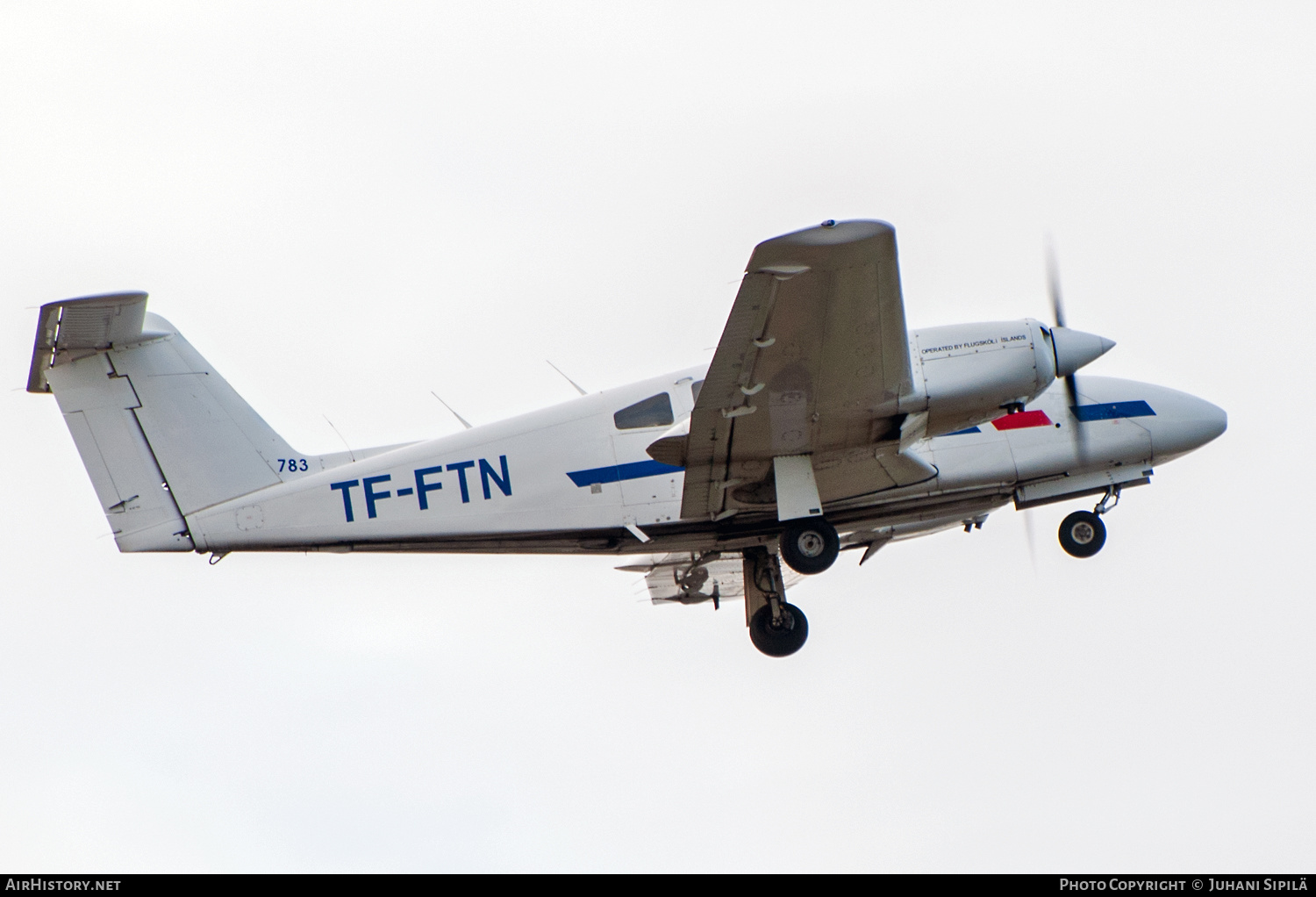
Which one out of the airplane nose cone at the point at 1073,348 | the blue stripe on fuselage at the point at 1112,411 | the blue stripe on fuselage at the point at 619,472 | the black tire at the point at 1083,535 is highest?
the airplane nose cone at the point at 1073,348

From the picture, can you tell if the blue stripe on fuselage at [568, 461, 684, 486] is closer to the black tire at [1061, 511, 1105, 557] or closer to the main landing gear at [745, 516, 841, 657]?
the main landing gear at [745, 516, 841, 657]

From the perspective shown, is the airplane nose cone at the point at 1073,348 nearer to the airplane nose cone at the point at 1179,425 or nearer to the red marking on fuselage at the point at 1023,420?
the red marking on fuselage at the point at 1023,420

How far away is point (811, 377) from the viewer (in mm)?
13031

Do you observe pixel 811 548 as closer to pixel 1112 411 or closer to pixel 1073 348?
pixel 1073 348

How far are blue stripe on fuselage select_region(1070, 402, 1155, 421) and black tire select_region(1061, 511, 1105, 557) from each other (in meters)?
1.11

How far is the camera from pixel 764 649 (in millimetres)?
16047

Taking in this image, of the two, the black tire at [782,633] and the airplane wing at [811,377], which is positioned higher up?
the airplane wing at [811,377]

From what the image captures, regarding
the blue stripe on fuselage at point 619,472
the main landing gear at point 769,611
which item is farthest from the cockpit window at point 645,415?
the main landing gear at point 769,611

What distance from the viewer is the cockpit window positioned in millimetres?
15055

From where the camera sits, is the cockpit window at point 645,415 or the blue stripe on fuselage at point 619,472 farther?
the cockpit window at point 645,415

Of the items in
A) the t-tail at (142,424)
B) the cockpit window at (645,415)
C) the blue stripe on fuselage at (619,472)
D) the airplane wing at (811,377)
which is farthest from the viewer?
the cockpit window at (645,415)

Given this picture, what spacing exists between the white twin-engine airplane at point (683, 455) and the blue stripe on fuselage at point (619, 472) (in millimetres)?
28

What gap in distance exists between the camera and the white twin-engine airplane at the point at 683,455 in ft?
45.1

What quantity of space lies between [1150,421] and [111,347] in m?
11.6
